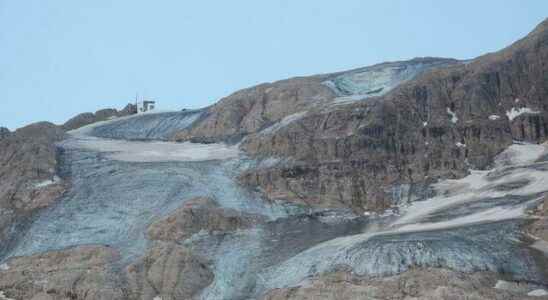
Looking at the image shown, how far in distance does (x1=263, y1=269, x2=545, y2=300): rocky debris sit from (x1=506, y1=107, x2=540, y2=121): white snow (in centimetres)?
2924

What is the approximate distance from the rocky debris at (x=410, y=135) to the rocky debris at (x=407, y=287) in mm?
17864

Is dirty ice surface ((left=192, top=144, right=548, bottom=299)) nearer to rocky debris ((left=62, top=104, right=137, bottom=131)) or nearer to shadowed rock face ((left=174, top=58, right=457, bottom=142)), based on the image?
shadowed rock face ((left=174, top=58, right=457, bottom=142))

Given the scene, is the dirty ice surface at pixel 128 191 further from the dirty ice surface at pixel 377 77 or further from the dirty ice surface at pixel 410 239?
the dirty ice surface at pixel 377 77

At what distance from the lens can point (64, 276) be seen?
55.4 meters

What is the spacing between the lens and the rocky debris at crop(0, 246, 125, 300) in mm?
53281

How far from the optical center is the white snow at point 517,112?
241 feet

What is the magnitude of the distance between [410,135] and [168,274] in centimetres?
2543

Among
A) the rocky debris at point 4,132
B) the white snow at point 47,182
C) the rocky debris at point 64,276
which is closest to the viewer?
the rocky debris at point 64,276

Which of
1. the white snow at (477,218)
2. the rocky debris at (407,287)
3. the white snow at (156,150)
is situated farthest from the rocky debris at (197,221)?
the white snow at (156,150)

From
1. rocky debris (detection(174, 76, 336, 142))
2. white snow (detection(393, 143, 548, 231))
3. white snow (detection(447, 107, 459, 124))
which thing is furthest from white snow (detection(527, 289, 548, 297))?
rocky debris (detection(174, 76, 336, 142))

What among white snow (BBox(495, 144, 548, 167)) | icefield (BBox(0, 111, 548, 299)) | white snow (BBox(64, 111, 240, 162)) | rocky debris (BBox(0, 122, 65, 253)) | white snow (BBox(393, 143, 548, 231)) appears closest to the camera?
icefield (BBox(0, 111, 548, 299))

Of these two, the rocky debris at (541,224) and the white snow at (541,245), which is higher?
the rocky debris at (541,224)

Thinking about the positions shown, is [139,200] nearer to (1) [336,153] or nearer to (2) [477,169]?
(1) [336,153]

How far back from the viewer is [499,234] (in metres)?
51.9
